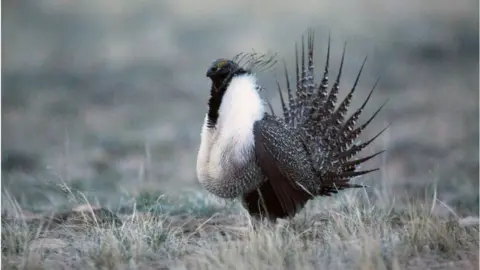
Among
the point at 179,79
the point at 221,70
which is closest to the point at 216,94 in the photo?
the point at 221,70

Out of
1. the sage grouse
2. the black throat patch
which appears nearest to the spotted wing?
the sage grouse

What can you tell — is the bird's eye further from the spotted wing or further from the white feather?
the spotted wing

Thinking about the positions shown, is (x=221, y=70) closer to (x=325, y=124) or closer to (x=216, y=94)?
(x=216, y=94)

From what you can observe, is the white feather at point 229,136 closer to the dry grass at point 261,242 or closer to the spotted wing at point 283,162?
the spotted wing at point 283,162

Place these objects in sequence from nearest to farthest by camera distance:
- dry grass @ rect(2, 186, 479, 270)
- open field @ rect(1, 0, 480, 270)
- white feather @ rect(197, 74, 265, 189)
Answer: dry grass @ rect(2, 186, 479, 270) → white feather @ rect(197, 74, 265, 189) → open field @ rect(1, 0, 480, 270)

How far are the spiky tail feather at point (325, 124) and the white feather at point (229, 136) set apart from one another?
0.20 meters

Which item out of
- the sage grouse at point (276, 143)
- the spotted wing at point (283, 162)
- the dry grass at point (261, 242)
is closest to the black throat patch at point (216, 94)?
the sage grouse at point (276, 143)

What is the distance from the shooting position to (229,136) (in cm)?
249

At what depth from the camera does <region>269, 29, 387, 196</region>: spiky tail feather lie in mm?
2686

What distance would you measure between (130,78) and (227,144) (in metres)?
0.48

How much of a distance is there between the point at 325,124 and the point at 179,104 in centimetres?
53

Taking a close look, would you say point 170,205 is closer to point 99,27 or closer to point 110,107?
point 110,107

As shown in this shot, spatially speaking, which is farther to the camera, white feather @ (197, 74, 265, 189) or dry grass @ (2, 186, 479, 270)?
white feather @ (197, 74, 265, 189)

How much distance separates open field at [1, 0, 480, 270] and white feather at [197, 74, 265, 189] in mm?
126
